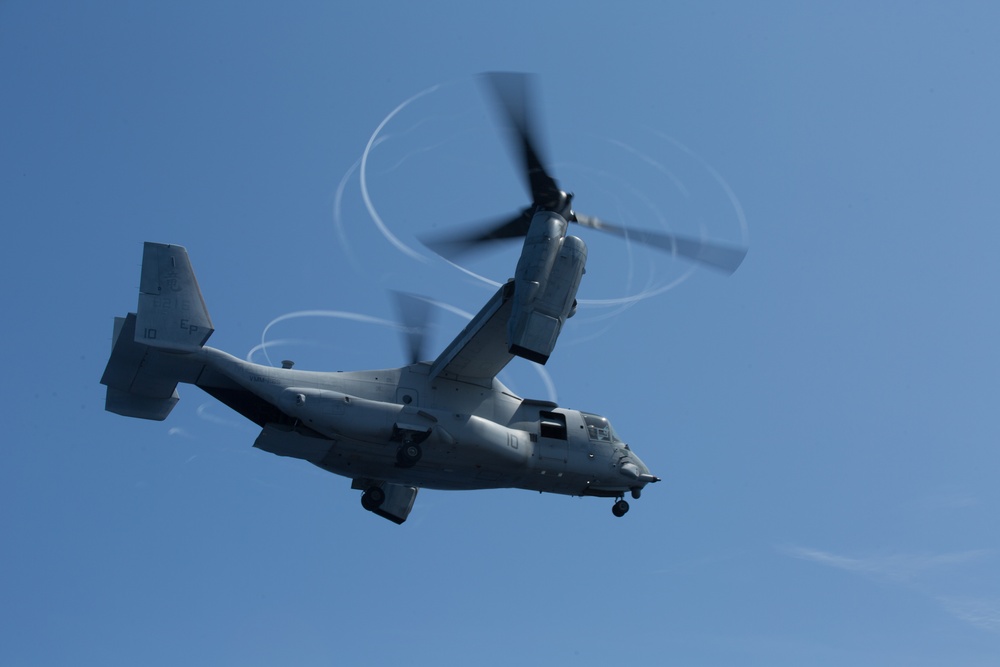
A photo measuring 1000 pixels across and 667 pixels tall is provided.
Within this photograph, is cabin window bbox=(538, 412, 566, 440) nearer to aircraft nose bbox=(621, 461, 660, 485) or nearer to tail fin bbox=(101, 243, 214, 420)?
aircraft nose bbox=(621, 461, 660, 485)

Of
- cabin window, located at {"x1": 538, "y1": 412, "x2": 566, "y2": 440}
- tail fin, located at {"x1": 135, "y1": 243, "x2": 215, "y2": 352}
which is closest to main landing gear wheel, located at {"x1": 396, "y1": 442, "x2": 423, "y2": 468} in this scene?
cabin window, located at {"x1": 538, "y1": 412, "x2": 566, "y2": 440}

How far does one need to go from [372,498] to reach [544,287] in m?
8.49

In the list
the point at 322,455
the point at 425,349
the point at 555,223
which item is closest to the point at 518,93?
the point at 555,223

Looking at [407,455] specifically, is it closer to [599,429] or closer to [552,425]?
[552,425]

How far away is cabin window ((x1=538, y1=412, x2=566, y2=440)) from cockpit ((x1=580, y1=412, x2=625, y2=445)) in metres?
0.71

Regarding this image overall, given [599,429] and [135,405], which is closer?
[135,405]

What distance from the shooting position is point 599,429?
105 ft

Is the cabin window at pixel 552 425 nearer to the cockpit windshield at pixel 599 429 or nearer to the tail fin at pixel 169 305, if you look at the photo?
the cockpit windshield at pixel 599 429

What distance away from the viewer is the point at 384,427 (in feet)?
94.3

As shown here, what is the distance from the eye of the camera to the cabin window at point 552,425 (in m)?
31.4

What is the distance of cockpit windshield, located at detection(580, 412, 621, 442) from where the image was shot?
3191 centimetres

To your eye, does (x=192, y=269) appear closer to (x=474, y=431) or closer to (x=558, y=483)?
(x=474, y=431)

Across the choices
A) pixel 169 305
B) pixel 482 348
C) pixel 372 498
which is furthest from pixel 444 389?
pixel 169 305

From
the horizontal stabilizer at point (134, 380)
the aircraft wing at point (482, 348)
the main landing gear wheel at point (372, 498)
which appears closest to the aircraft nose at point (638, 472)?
the aircraft wing at point (482, 348)
